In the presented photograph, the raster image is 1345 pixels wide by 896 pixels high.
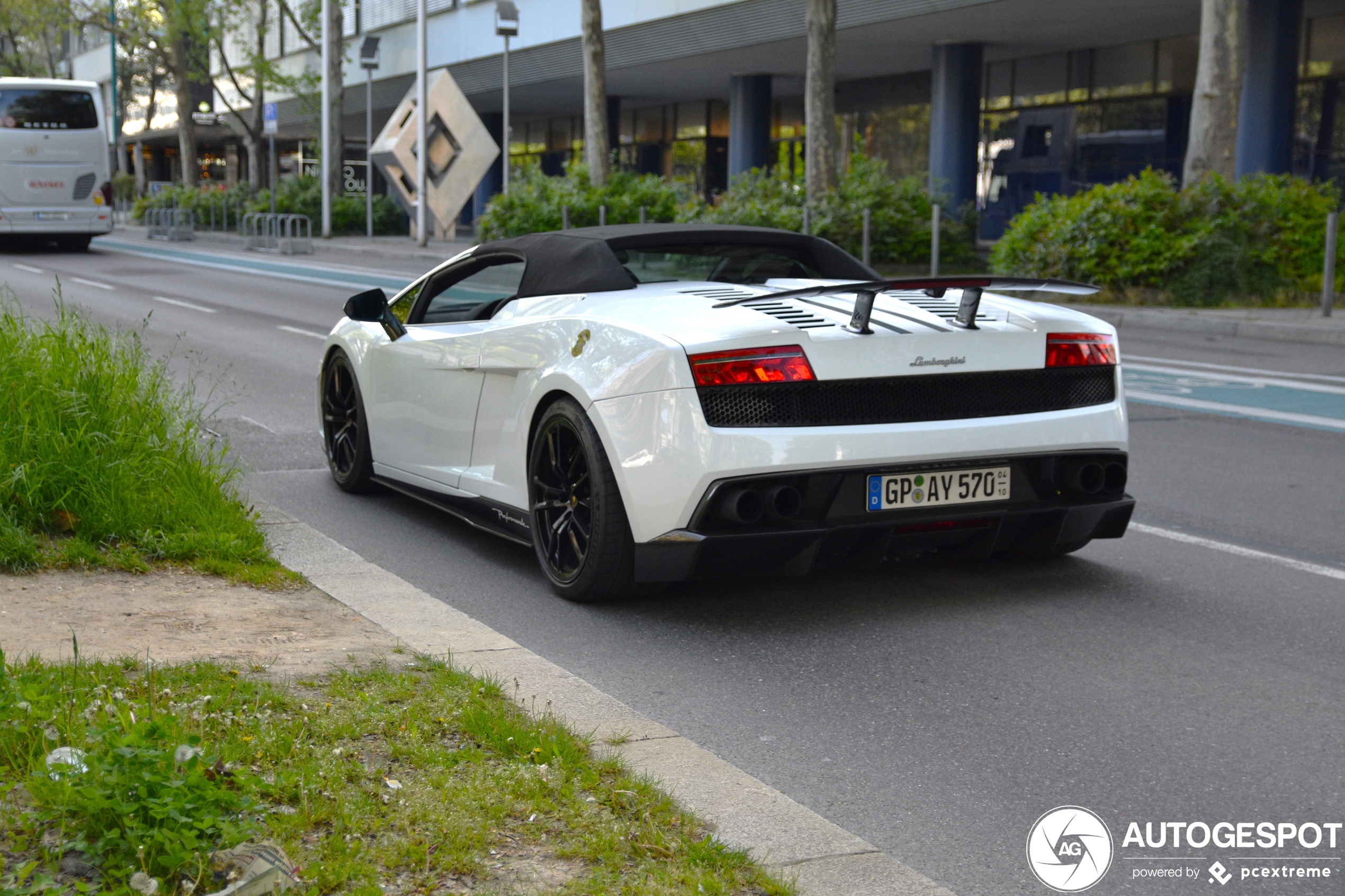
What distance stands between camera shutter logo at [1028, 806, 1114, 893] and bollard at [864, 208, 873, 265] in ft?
66.7

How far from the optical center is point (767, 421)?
4605 mm

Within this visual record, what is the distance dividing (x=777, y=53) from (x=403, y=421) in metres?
30.1

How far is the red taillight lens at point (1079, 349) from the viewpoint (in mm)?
5055

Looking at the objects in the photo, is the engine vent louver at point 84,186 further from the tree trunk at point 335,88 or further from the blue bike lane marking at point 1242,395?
the blue bike lane marking at point 1242,395

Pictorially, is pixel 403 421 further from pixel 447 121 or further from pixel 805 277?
pixel 447 121

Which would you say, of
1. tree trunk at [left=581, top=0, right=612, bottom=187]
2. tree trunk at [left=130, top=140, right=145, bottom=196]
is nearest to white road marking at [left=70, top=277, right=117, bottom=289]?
tree trunk at [left=581, top=0, right=612, bottom=187]

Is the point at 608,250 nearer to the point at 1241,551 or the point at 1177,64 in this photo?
the point at 1241,551

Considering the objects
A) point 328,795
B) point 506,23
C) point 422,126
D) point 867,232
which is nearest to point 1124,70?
point 867,232

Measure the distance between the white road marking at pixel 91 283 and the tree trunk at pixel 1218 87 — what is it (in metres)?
15.7

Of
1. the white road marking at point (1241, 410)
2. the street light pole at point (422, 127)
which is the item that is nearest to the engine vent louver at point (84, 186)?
the street light pole at point (422, 127)

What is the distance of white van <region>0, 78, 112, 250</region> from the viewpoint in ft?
102

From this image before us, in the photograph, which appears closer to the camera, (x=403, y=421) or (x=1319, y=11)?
(x=403, y=421)

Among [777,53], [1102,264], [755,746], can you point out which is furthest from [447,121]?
[755,746]

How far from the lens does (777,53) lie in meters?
34.7
